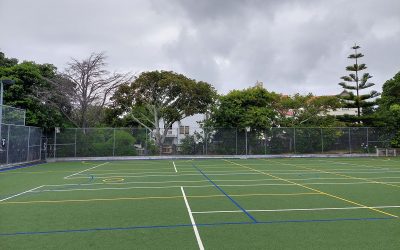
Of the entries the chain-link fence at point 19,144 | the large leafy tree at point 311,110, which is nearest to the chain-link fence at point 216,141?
the chain-link fence at point 19,144

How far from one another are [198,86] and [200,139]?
5088 mm

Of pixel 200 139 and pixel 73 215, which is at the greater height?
pixel 200 139

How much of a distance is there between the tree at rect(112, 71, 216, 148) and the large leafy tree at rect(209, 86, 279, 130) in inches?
65.8

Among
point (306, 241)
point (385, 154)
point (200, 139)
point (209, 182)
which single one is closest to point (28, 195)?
point (209, 182)

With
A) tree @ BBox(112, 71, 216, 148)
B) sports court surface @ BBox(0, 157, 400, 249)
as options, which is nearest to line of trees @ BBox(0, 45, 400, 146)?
tree @ BBox(112, 71, 216, 148)

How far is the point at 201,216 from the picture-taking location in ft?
23.7

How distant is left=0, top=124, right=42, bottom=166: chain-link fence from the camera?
19.3 m

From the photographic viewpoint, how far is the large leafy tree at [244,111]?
2942cm

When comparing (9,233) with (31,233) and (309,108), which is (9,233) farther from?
(309,108)

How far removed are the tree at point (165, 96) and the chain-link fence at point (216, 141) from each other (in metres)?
1.85

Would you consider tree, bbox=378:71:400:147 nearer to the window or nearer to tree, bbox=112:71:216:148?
tree, bbox=112:71:216:148

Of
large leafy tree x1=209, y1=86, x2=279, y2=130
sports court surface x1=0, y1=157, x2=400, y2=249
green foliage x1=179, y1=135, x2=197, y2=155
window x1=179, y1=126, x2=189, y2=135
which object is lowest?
sports court surface x1=0, y1=157, x2=400, y2=249

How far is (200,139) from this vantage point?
2888cm

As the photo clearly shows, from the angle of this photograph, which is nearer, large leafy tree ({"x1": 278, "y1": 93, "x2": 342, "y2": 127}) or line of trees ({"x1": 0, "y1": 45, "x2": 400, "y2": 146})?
line of trees ({"x1": 0, "y1": 45, "x2": 400, "y2": 146})
